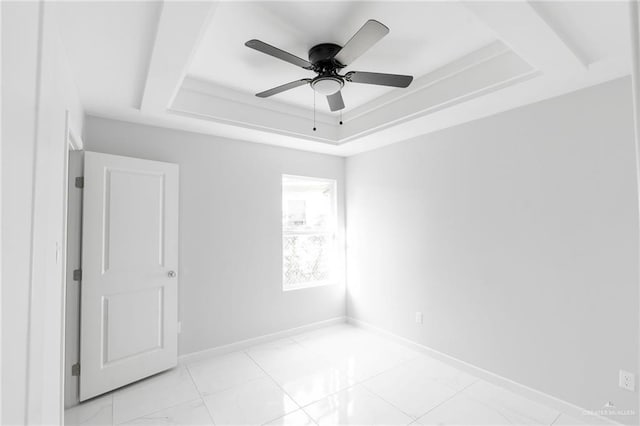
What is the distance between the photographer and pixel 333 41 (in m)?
2.21

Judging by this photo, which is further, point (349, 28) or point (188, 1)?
point (349, 28)

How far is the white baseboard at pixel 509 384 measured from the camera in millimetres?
2275

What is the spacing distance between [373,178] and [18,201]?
136 inches

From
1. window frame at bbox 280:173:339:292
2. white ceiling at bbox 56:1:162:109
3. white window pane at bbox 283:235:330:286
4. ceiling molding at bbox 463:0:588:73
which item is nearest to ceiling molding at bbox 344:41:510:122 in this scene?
ceiling molding at bbox 463:0:588:73

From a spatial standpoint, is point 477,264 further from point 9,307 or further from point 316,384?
point 9,307

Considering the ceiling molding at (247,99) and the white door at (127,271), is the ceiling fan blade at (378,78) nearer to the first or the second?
the ceiling molding at (247,99)

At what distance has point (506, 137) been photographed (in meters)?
2.73

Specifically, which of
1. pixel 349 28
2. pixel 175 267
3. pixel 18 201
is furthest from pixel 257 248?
pixel 18 201

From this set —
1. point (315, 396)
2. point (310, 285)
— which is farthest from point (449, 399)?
point (310, 285)

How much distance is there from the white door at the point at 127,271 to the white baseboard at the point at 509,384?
248 cm

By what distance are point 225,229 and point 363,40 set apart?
94.7 inches

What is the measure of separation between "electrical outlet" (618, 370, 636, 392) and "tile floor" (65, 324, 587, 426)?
393mm

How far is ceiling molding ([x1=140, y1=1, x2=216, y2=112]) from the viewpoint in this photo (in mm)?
1491

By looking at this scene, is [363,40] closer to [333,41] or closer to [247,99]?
[333,41]
